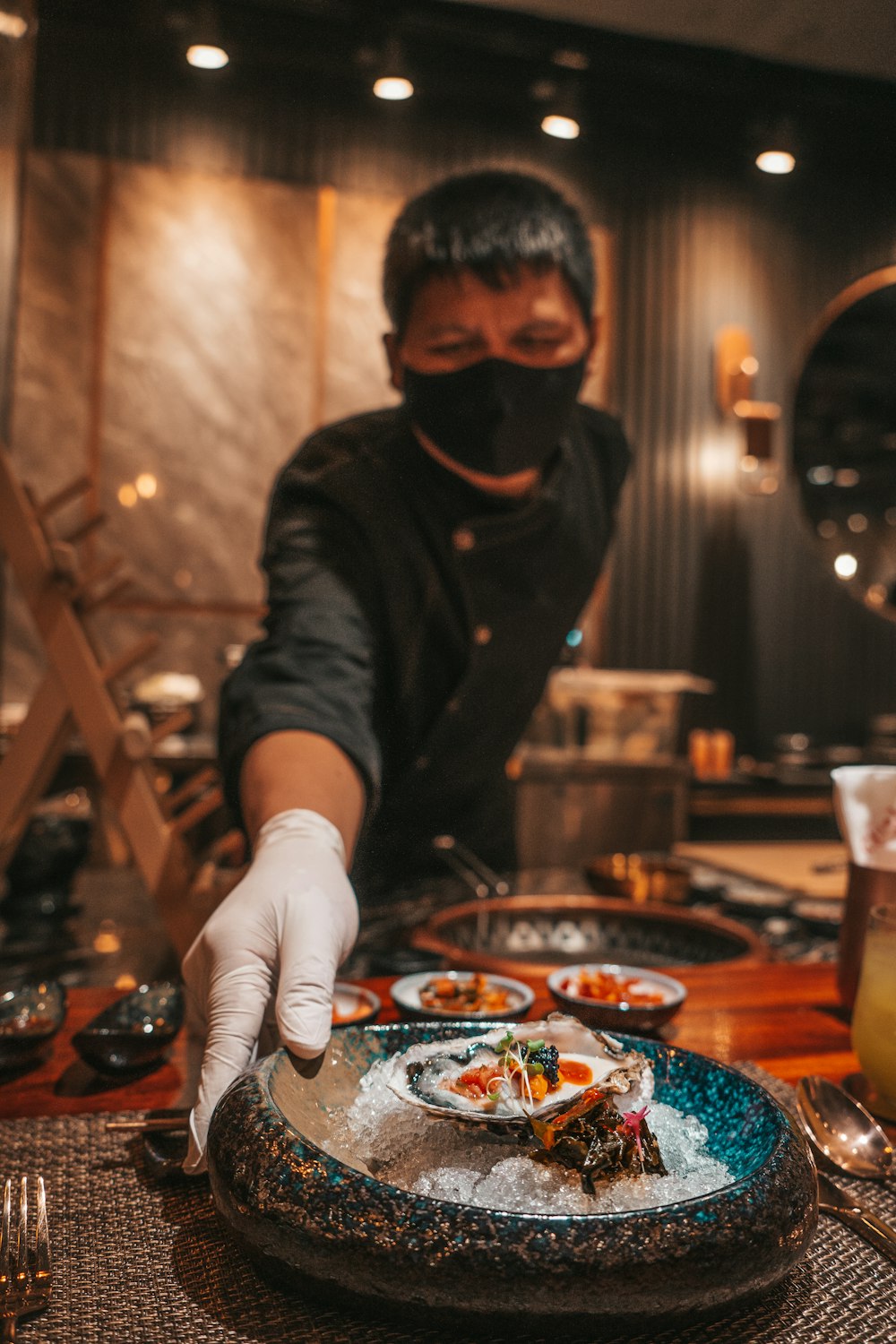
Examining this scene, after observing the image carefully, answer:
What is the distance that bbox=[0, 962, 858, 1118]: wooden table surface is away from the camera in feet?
3.03

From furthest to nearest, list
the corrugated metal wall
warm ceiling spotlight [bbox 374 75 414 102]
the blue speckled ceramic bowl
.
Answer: the corrugated metal wall
warm ceiling spotlight [bbox 374 75 414 102]
the blue speckled ceramic bowl

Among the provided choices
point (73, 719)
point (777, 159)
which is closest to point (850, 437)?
point (777, 159)

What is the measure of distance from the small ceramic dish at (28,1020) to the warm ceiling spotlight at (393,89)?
3.62 m

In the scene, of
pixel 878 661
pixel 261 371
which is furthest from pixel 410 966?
pixel 878 661

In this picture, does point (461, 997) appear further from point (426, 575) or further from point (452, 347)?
point (452, 347)

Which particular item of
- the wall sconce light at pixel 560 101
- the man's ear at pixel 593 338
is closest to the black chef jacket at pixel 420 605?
the man's ear at pixel 593 338

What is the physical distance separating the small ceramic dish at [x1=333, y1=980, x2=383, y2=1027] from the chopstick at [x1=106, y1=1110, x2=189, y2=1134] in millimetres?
171

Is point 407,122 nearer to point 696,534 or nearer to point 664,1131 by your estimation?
point 696,534

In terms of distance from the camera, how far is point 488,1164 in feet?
2.17

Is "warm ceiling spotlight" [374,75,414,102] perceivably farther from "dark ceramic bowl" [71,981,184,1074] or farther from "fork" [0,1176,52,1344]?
"fork" [0,1176,52,1344]

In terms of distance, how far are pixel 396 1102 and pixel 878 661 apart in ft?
16.0

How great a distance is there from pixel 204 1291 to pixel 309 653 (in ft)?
2.78

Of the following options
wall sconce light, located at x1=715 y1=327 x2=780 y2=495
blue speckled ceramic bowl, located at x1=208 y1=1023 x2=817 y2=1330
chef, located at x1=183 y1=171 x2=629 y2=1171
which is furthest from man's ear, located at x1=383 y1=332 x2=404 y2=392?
wall sconce light, located at x1=715 y1=327 x2=780 y2=495

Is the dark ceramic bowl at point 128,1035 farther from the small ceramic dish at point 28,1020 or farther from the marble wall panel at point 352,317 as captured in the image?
the marble wall panel at point 352,317
